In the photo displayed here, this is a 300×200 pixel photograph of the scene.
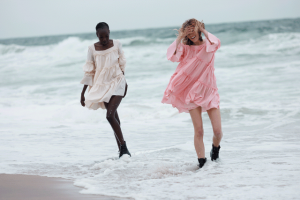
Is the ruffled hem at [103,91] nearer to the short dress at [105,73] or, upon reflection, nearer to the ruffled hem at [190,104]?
the short dress at [105,73]

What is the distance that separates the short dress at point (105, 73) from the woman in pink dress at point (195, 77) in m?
0.85

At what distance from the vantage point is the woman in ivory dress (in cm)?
439

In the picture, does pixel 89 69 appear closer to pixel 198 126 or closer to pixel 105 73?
pixel 105 73

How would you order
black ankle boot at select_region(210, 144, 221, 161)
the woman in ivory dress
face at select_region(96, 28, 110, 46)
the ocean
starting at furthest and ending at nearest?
the woman in ivory dress, face at select_region(96, 28, 110, 46), black ankle boot at select_region(210, 144, 221, 161), the ocean

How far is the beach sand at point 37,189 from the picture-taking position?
3.16 metres

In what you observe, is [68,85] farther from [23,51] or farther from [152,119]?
[23,51]

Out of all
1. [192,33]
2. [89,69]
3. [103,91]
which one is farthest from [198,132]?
[89,69]

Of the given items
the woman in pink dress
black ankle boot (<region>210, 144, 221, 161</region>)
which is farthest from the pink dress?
black ankle boot (<region>210, 144, 221, 161</region>)

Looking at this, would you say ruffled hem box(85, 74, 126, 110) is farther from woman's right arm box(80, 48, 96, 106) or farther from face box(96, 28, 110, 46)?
face box(96, 28, 110, 46)

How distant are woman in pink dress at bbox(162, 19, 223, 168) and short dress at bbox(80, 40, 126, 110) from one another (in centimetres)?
85

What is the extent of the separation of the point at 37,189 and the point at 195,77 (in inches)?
78.0

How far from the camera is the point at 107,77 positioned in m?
4.46

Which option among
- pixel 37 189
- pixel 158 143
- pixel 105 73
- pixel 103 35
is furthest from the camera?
pixel 158 143

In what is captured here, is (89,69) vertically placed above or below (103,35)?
below
